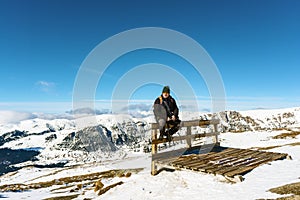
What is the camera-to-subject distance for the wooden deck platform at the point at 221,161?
1261cm

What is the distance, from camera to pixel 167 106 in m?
15.1

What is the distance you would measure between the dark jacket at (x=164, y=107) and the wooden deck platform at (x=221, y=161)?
2.67 metres

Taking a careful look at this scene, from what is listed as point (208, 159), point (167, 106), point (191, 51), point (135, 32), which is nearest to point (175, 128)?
point (167, 106)

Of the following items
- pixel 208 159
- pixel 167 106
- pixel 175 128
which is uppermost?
pixel 167 106

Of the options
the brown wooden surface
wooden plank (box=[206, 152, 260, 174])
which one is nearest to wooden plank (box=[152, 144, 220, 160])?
the brown wooden surface

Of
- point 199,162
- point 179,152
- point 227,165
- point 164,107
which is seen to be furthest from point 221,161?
point 164,107

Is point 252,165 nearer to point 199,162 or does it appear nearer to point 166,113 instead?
point 199,162

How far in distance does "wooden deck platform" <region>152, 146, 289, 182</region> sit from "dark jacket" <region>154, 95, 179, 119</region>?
267 centimetres

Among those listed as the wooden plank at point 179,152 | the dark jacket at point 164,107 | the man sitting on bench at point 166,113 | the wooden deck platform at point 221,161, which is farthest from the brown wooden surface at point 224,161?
the dark jacket at point 164,107

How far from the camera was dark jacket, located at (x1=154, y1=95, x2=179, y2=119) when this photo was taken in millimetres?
14853

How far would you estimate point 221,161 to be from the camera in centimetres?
1479

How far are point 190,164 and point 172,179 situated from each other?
158cm

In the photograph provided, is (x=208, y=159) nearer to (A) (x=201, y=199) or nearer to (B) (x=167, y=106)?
(B) (x=167, y=106)

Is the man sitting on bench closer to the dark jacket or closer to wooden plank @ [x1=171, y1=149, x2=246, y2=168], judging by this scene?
the dark jacket
